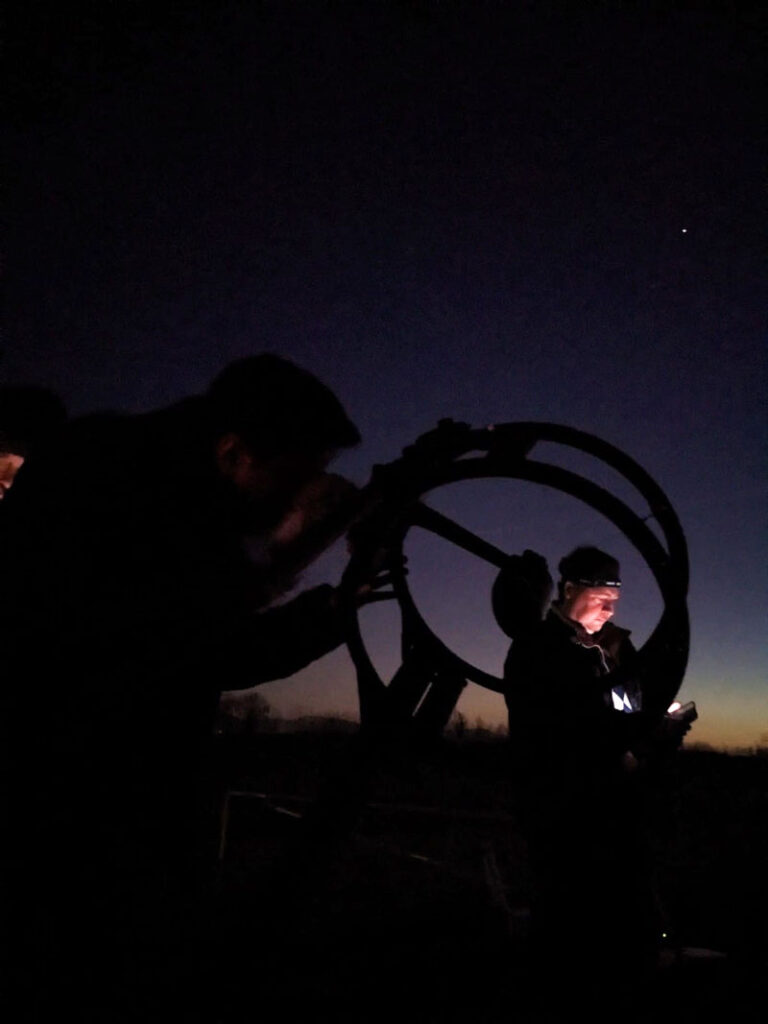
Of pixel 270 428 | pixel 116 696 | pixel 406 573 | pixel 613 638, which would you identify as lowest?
pixel 116 696

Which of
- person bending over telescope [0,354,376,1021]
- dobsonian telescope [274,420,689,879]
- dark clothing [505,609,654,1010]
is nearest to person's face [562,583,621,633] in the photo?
→ dark clothing [505,609,654,1010]

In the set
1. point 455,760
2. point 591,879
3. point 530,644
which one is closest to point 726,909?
point 591,879

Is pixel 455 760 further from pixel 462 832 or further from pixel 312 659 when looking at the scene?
pixel 462 832

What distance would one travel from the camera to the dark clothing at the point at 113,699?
3.87 feet

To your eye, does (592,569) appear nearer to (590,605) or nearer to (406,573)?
(590,605)

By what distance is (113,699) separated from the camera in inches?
47.4

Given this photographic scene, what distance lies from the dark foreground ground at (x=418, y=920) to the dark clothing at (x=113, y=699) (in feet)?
0.66

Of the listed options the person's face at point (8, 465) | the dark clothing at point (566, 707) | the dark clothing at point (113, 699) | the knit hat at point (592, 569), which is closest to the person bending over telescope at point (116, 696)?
the dark clothing at point (113, 699)

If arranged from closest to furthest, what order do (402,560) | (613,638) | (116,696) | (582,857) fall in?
(116,696) → (402,560) → (582,857) → (613,638)

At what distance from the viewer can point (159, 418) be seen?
5.04 feet

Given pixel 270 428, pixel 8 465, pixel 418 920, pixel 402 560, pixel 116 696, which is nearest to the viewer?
pixel 116 696

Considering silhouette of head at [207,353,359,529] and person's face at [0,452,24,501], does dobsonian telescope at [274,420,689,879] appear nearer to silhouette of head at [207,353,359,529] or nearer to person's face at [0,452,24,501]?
silhouette of head at [207,353,359,529]

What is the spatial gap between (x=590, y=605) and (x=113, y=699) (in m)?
3.40

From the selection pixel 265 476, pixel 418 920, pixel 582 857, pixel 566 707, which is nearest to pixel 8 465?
pixel 265 476
